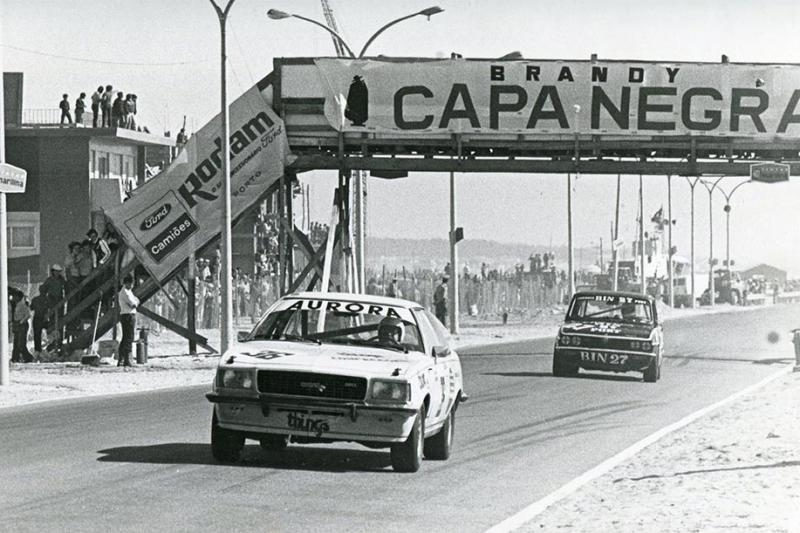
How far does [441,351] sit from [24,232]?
5330cm

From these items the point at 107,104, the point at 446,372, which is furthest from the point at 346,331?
the point at 107,104

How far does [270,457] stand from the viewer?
13.8m

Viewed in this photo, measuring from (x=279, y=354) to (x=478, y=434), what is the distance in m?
4.47

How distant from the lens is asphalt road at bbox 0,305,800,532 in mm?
10297

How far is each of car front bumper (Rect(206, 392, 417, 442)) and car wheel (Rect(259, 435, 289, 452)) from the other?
0.79m

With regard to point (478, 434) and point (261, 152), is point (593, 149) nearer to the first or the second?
point (261, 152)

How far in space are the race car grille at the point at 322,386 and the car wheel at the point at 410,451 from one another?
22.1 inches

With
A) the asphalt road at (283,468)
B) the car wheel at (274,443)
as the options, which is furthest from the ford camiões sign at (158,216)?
the car wheel at (274,443)

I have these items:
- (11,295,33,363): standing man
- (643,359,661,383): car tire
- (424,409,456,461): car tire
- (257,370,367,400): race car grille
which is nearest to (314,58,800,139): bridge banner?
→ (643,359,661,383): car tire

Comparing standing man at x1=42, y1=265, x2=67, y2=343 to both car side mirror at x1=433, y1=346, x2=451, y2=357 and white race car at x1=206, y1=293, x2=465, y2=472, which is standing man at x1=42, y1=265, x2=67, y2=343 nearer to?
car side mirror at x1=433, y1=346, x2=451, y2=357

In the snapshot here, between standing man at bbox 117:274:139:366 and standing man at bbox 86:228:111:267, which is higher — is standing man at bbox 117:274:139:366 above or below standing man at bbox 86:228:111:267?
below

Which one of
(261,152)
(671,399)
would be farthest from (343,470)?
(261,152)

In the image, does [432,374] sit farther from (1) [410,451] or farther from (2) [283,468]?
(2) [283,468]

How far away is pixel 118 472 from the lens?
12508mm
